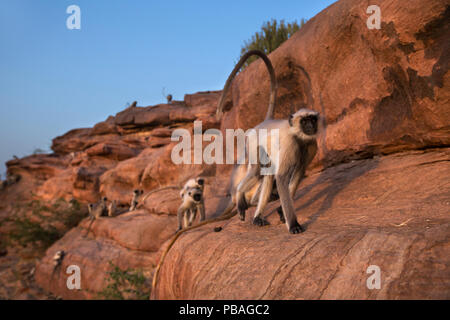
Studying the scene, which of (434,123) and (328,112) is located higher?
(328,112)

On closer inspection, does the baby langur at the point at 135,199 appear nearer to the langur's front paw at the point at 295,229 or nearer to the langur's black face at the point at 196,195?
the langur's black face at the point at 196,195

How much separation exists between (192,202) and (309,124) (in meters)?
3.90

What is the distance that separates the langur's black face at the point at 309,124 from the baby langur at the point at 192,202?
353cm

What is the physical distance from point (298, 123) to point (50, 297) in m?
9.73

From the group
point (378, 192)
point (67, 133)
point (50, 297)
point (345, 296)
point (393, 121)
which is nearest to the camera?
point (345, 296)

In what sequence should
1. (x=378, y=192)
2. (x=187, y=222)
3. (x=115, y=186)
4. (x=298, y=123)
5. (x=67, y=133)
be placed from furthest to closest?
(x=67, y=133) < (x=115, y=186) < (x=187, y=222) < (x=378, y=192) < (x=298, y=123)

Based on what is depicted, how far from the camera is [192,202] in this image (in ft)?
20.5

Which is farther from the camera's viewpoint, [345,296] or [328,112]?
[328,112]

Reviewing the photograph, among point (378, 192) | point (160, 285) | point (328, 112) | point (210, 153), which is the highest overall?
point (328, 112)

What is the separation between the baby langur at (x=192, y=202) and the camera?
607 centimetres

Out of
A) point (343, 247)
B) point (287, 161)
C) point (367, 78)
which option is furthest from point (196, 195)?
point (343, 247)

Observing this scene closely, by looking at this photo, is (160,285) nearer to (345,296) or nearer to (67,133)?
(345,296)

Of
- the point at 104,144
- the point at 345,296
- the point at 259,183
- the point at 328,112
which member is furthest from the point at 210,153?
the point at 104,144

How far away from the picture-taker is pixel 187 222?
6758 mm
